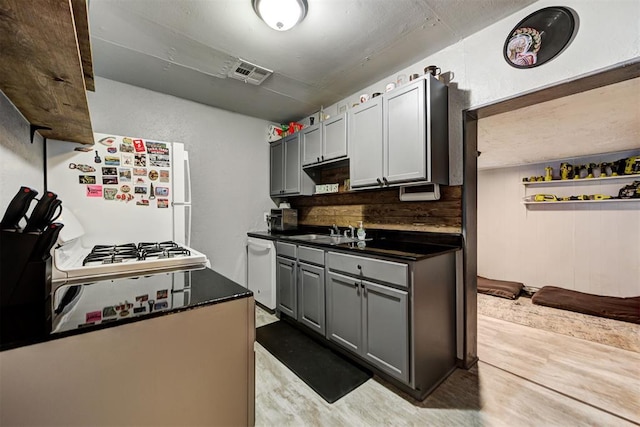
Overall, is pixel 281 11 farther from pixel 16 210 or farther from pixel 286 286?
pixel 286 286

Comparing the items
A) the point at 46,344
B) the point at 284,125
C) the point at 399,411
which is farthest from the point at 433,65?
the point at 46,344

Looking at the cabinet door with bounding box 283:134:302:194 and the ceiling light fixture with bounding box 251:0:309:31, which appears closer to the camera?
the ceiling light fixture with bounding box 251:0:309:31

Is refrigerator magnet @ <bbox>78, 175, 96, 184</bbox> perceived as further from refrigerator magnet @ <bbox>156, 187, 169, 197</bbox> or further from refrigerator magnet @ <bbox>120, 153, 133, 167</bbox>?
refrigerator magnet @ <bbox>156, 187, 169, 197</bbox>

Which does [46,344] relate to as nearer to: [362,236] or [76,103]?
[76,103]

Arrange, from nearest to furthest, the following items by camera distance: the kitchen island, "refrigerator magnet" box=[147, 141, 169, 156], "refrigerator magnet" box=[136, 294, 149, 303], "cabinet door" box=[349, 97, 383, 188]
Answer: the kitchen island
"refrigerator magnet" box=[136, 294, 149, 303]
"refrigerator magnet" box=[147, 141, 169, 156]
"cabinet door" box=[349, 97, 383, 188]

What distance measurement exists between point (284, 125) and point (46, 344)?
351cm

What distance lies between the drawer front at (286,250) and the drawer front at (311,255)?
3.5 inches

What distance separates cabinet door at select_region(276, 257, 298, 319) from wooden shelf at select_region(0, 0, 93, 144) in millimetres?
1949

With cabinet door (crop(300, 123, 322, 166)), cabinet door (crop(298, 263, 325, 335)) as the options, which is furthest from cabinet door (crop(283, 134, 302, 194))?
cabinet door (crop(298, 263, 325, 335))

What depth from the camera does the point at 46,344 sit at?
685mm

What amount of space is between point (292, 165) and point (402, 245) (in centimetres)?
175

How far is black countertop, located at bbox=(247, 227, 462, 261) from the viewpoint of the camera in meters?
1.83

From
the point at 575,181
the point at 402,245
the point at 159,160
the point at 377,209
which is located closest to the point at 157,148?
the point at 159,160

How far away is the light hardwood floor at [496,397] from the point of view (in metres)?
1.59
